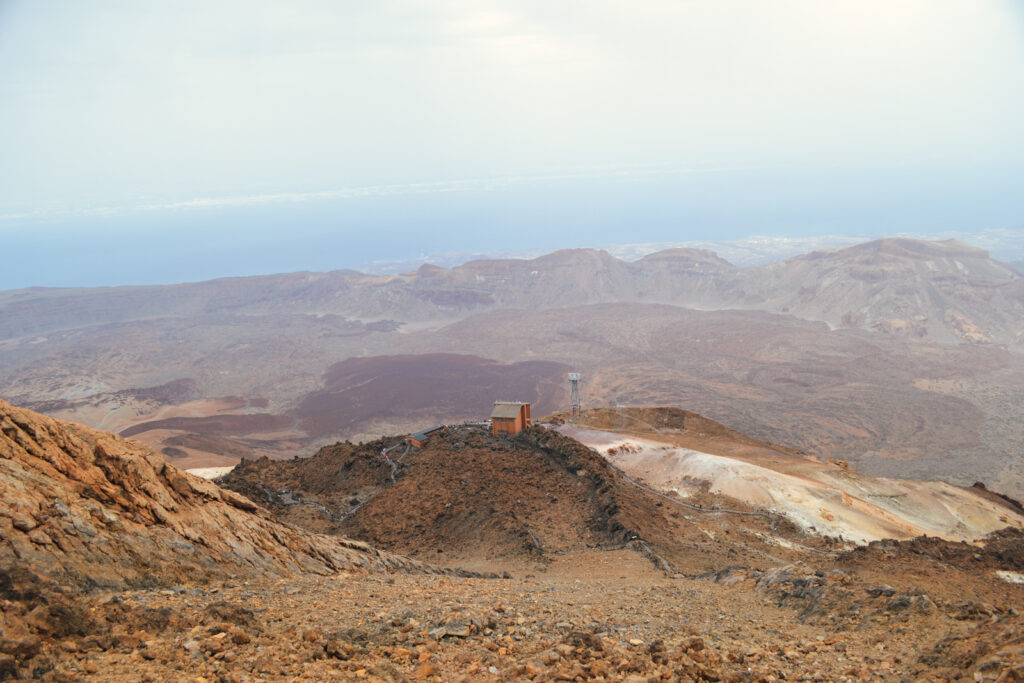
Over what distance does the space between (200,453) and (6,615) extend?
147ft

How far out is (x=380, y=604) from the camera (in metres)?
9.23

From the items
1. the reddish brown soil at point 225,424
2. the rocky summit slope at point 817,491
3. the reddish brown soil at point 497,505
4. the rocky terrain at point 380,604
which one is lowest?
the reddish brown soil at point 225,424

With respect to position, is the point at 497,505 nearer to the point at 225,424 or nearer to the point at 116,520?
the point at 116,520

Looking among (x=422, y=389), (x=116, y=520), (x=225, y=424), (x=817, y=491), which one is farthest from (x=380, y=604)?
(x=422, y=389)

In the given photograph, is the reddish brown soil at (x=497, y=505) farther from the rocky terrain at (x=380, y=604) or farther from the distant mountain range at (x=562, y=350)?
the distant mountain range at (x=562, y=350)

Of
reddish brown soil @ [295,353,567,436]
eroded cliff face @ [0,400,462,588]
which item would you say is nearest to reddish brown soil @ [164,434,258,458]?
reddish brown soil @ [295,353,567,436]

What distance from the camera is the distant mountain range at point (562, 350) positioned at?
57.5m

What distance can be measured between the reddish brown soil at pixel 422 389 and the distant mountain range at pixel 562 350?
0.41 metres

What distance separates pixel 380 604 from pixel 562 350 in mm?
83008

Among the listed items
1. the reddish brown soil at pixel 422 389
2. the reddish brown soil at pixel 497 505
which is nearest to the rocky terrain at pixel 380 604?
the reddish brown soil at pixel 497 505

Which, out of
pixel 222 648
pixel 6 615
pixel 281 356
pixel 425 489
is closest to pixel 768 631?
pixel 222 648

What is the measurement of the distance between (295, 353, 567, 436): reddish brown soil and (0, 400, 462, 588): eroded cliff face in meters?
50.9

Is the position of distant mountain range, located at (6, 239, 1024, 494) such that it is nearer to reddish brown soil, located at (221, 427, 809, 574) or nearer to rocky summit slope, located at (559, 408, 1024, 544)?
rocky summit slope, located at (559, 408, 1024, 544)

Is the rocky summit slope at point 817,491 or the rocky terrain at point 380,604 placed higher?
the rocky terrain at point 380,604
